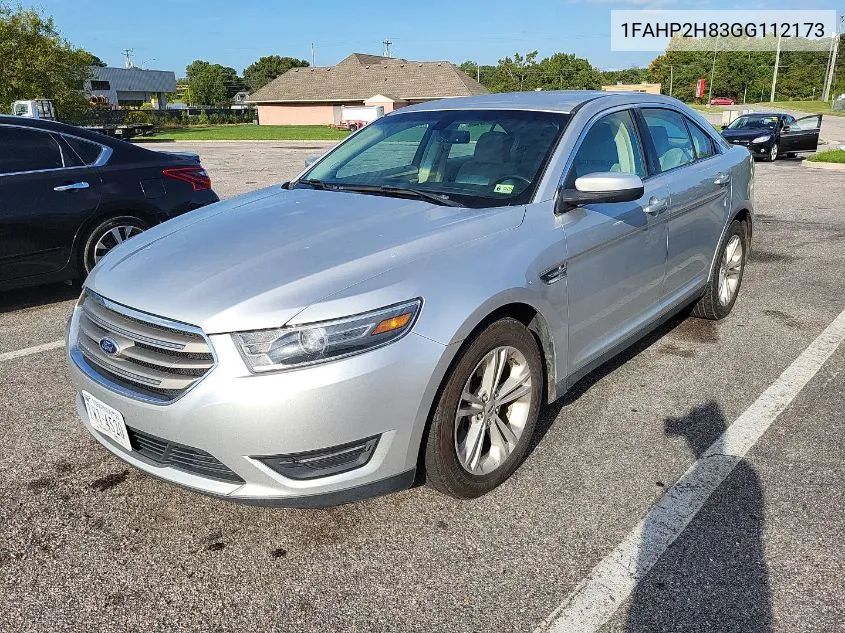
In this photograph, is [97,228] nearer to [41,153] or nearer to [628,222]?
[41,153]

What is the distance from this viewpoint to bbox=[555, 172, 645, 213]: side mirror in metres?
3.05

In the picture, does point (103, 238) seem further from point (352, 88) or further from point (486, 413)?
point (352, 88)

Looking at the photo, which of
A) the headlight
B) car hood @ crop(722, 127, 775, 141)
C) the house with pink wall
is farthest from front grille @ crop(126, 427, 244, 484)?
the house with pink wall

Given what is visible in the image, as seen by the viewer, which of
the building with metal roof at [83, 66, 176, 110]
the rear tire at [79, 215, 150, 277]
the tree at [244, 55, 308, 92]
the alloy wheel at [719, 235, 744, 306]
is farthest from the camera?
the tree at [244, 55, 308, 92]

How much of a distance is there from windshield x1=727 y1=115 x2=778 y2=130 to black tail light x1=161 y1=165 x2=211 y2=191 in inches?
747

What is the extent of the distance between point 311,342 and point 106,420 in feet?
3.15

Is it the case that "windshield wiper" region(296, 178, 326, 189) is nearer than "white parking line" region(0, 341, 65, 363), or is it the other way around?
"windshield wiper" region(296, 178, 326, 189)

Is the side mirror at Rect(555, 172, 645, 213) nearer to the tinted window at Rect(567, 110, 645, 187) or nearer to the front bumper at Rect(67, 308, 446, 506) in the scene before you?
the tinted window at Rect(567, 110, 645, 187)

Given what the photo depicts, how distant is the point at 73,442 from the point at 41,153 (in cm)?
318

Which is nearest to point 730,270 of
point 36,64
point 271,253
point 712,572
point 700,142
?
point 700,142

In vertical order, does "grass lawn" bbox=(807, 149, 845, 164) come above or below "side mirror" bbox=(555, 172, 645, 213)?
below

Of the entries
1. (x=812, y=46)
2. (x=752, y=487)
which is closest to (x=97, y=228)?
(x=752, y=487)

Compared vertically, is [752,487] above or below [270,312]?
below

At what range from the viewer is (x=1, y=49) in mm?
35062
